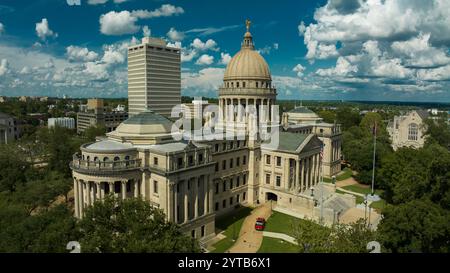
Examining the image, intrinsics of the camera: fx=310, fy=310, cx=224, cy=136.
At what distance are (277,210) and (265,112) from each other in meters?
23.7

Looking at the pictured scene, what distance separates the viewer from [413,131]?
114188 mm

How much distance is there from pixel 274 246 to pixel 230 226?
1027 centimetres

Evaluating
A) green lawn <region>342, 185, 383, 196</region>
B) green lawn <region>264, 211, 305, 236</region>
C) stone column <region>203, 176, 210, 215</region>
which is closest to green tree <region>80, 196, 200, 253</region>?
stone column <region>203, 176, 210, 215</region>

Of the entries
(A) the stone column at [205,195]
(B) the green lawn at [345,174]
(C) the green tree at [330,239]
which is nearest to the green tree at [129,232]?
(C) the green tree at [330,239]

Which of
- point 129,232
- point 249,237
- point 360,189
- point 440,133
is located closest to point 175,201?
point 249,237

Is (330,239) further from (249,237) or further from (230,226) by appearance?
(230,226)

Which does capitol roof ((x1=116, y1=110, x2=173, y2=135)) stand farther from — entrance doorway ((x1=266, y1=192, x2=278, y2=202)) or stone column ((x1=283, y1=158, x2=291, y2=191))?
entrance doorway ((x1=266, y1=192, x2=278, y2=202))

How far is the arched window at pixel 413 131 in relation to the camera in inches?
4461

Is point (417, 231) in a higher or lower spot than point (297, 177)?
higher

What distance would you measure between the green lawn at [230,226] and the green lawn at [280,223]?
16.6 ft

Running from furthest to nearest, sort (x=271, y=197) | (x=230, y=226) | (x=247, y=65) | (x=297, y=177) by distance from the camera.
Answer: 1. (x=247, y=65)
2. (x=271, y=197)
3. (x=297, y=177)
4. (x=230, y=226)

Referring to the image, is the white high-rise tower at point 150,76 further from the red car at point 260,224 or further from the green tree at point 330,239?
the green tree at point 330,239

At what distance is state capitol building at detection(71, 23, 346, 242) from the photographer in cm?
4559

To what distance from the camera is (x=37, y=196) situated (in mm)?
53094
